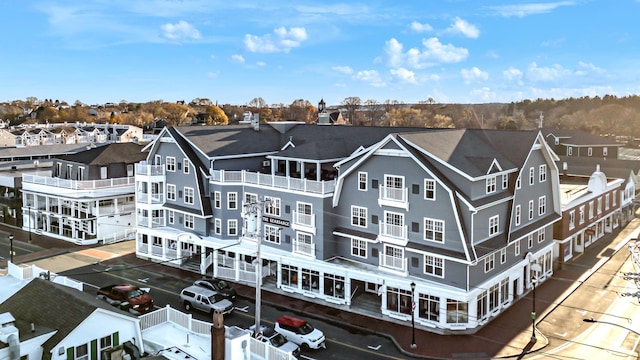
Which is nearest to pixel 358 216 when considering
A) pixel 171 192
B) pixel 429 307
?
pixel 429 307

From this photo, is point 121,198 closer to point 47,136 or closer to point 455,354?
point 455,354

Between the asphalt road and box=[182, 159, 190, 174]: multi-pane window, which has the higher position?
box=[182, 159, 190, 174]: multi-pane window

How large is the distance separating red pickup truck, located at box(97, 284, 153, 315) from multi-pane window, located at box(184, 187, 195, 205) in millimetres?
10214

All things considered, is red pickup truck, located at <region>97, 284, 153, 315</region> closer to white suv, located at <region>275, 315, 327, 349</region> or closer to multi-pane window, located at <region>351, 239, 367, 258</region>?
white suv, located at <region>275, 315, 327, 349</region>

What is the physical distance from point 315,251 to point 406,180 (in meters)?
7.91

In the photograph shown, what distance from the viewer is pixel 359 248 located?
3516 cm

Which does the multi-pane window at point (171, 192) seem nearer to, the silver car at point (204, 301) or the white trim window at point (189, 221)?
the white trim window at point (189, 221)

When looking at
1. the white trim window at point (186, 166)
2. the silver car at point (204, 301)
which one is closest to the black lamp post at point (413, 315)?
the silver car at point (204, 301)

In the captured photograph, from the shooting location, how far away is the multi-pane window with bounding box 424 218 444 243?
3125cm

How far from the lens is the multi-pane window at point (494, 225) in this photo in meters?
32.5

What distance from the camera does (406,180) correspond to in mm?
32562

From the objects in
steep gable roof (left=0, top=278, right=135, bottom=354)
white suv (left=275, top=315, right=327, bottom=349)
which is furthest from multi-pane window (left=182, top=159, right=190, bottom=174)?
steep gable roof (left=0, top=278, right=135, bottom=354)

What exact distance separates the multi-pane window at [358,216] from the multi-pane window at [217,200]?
10948 mm

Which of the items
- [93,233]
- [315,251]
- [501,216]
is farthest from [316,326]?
[93,233]
